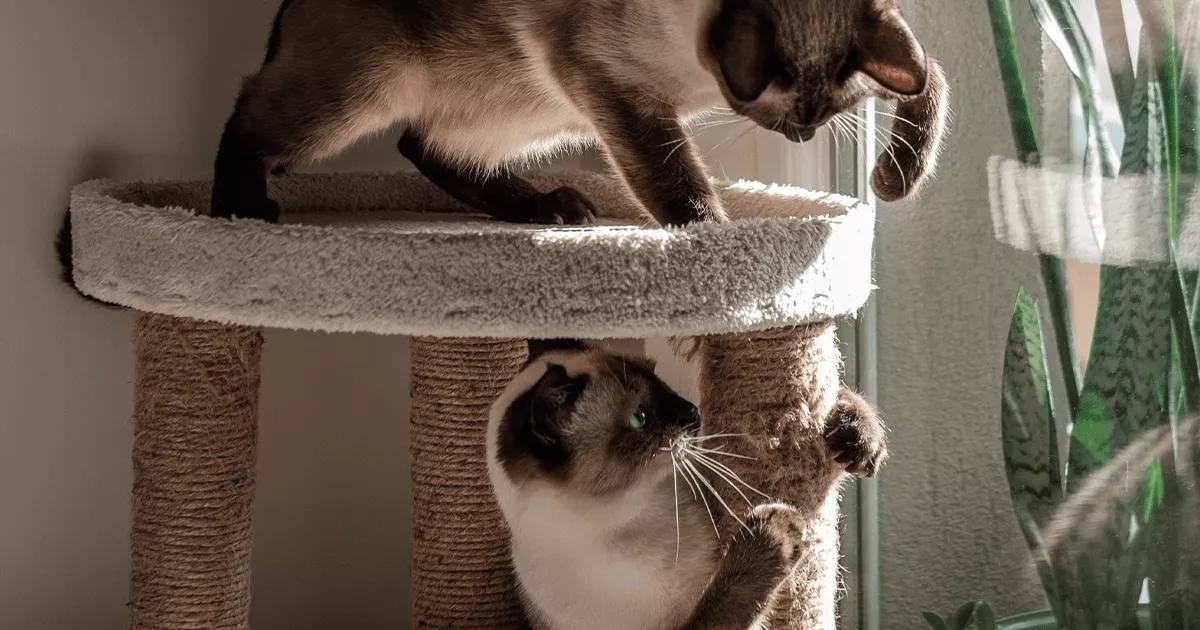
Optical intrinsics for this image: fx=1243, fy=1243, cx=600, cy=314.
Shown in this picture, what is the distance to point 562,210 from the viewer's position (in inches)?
62.6

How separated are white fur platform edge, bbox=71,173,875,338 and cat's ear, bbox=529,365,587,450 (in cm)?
14

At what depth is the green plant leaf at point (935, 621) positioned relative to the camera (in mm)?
1763

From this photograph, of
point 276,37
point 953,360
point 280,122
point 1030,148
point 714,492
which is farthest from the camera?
point 953,360

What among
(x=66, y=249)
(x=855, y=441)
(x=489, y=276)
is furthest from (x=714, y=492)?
(x=66, y=249)

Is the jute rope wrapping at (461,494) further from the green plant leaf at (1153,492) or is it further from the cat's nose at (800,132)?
the green plant leaf at (1153,492)

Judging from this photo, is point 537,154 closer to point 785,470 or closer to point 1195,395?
point 785,470

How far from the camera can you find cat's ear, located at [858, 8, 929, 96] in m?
1.16

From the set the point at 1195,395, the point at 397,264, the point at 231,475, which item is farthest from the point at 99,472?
the point at 1195,395

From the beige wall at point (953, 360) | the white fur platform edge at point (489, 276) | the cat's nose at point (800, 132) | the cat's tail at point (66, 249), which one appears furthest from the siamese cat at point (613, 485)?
the cat's tail at point (66, 249)

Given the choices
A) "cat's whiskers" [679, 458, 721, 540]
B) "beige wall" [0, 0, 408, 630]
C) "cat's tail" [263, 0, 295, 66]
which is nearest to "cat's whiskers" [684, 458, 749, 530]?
"cat's whiskers" [679, 458, 721, 540]

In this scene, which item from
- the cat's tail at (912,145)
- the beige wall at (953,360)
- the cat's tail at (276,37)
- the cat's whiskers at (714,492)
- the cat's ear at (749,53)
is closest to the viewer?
the cat's ear at (749,53)

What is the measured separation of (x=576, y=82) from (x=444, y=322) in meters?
0.37

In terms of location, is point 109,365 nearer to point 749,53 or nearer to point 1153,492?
point 749,53

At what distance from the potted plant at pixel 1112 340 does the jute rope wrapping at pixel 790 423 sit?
42cm
